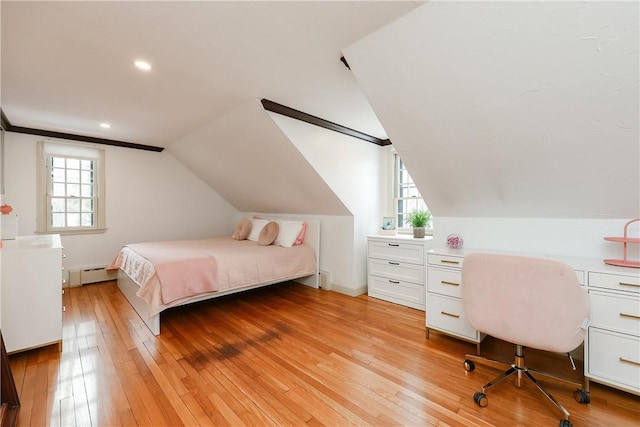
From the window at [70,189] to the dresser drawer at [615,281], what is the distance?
5772mm

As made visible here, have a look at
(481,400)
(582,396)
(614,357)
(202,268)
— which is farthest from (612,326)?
(202,268)

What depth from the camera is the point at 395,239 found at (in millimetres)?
3449

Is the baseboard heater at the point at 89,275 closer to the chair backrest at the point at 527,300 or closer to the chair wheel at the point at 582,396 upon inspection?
the chair backrest at the point at 527,300

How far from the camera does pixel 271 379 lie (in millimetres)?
1912

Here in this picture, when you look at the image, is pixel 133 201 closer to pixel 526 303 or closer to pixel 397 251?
pixel 397 251

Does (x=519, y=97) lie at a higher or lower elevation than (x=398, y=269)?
higher

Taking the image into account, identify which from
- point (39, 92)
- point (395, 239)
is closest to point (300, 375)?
point (395, 239)

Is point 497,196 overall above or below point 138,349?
above

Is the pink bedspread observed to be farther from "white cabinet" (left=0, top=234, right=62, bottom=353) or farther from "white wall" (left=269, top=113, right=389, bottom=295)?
"white cabinet" (left=0, top=234, right=62, bottom=353)

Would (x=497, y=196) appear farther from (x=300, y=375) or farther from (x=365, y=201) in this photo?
(x=300, y=375)

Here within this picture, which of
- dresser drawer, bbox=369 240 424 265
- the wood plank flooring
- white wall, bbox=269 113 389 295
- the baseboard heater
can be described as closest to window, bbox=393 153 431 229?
white wall, bbox=269 113 389 295

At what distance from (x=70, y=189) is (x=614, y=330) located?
6.18 meters

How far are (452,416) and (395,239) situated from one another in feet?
6.77

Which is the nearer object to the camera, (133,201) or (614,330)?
(614,330)
